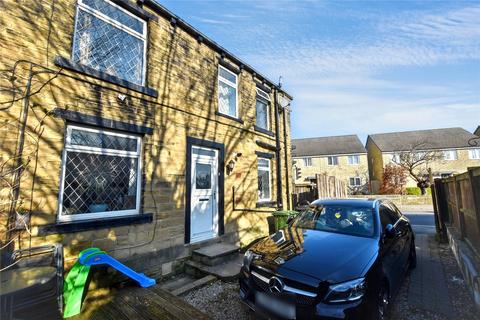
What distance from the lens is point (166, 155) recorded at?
5.49 m

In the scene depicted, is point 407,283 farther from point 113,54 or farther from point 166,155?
point 113,54

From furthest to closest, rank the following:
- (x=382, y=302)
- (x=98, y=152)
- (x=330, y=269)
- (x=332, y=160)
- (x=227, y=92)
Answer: (x=332, y=160) → (x=227, y=92) → (x=98, y=152) → (x=382, y=302) → (x=330, y=269)

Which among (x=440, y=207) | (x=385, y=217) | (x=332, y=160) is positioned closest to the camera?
(x=385, y=217)

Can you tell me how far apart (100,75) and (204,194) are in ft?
12.0

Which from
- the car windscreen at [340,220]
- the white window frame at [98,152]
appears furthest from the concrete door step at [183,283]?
the car windscreen at [340,220]

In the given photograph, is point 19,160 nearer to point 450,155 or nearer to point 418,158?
point 418,158

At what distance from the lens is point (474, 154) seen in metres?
31.7

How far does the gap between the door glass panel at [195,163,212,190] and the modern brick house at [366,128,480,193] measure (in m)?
30.7

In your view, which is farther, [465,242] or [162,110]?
[162,110]

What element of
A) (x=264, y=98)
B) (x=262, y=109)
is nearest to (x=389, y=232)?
(x=262, y=109)

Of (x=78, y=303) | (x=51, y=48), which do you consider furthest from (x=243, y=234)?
(x=51, y=48)

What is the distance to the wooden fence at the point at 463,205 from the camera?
3.67 meters

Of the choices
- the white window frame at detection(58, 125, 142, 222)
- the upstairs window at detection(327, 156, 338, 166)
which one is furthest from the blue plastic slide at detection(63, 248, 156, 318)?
the upstairs window at detection(327, 156, 338, 166)

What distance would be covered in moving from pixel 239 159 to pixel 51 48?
529cm
